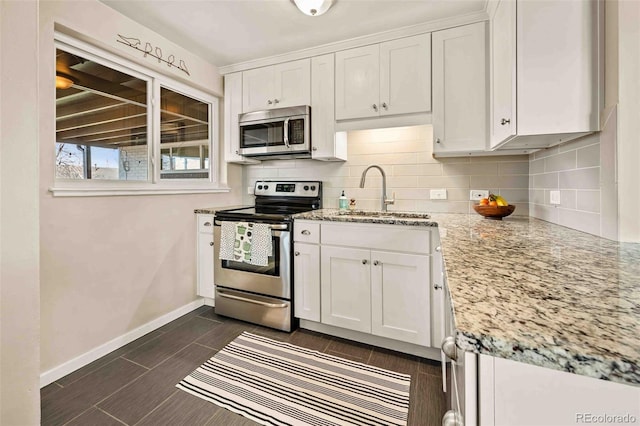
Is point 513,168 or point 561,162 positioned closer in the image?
point 561,162

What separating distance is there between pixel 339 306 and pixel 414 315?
1.78 feet

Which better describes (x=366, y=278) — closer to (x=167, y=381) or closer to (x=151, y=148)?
(x=167, y=381)

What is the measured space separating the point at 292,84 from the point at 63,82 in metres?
1.63

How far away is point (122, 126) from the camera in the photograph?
2.21 m

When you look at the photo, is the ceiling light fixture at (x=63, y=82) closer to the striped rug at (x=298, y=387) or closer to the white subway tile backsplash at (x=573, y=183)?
the striped rug at (x=298, y=387)

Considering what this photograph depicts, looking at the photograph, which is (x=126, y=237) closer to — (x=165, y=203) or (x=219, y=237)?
(x=165, y=203)

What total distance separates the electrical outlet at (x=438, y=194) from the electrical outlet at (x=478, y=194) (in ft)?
0.65

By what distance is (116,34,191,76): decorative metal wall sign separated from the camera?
208 cm

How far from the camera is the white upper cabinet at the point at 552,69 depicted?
1.26 metres

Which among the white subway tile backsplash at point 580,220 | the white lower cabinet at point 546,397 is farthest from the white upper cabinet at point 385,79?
the white lower cabinet at point 546,397

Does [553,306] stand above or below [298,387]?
above

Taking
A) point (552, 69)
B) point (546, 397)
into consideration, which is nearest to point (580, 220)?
point (552, 69)

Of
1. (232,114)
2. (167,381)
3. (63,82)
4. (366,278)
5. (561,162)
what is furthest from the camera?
(232,114)

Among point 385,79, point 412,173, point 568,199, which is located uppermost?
point 385,79
